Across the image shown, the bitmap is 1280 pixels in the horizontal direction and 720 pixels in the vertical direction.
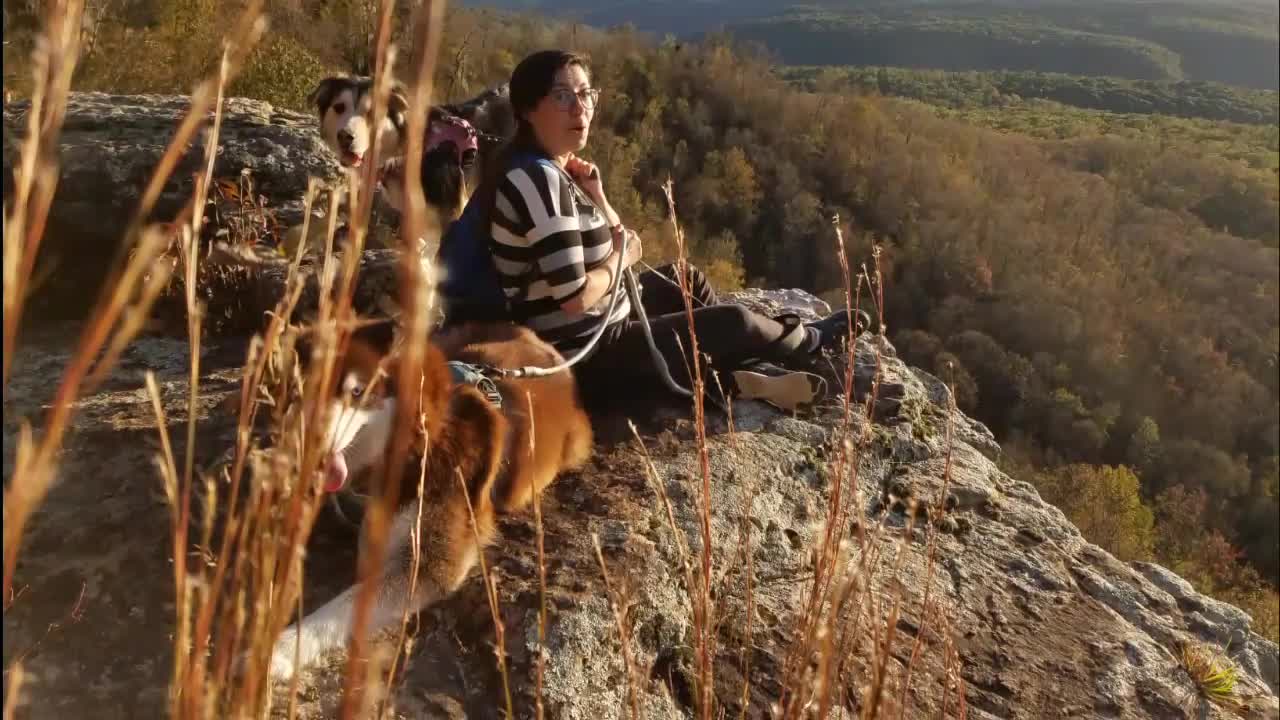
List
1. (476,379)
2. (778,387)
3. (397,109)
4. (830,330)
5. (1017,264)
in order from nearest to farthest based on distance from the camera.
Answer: (476,379), (397,109), (778,387), (830,330), (1017,264)

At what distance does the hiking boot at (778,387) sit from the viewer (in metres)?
3.18

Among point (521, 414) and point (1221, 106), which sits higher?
point (1221, 106)

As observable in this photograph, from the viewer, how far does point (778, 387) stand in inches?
126

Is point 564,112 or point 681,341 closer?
point 564,112

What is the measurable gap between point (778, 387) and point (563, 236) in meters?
1.15

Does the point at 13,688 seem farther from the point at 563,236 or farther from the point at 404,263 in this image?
the point at 563,236

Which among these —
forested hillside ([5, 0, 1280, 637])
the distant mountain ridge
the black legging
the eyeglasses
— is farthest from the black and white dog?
the distant mountain ridge

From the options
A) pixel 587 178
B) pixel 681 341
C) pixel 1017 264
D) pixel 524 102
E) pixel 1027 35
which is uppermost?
pixel 1027 35

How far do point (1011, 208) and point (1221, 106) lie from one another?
35.1 meters

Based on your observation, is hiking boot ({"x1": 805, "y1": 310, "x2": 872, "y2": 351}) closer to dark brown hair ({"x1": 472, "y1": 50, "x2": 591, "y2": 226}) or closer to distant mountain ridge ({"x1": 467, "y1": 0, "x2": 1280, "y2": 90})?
dark brown hair ({"x1": 472, "y1": 50, "x2": 591, "y2": 226})

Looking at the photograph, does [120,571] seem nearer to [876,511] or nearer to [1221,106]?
[876,511]

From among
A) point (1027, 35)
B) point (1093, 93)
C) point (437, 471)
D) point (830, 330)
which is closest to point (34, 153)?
point (437, 471)

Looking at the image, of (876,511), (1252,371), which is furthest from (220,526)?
(1252,371)

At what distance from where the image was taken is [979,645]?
2.47 m
